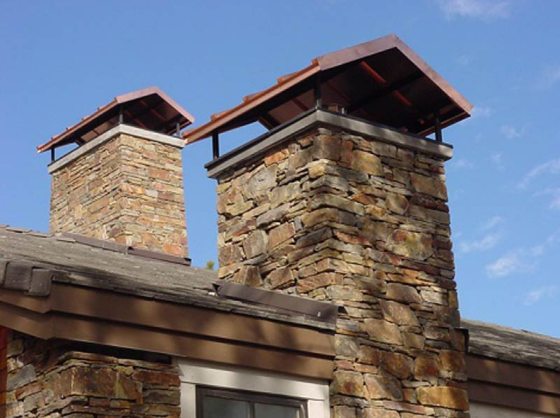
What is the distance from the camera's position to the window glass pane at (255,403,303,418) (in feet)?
24.5

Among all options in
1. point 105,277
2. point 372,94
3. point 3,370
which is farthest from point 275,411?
point 372,94

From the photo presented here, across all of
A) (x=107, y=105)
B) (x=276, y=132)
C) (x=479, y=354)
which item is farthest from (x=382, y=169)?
(x=107, y=105)

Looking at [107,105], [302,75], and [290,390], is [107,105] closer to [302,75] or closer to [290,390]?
[302,75]

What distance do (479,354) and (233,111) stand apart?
9.66 ft

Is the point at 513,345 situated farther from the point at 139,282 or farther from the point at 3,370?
the point at 3,370

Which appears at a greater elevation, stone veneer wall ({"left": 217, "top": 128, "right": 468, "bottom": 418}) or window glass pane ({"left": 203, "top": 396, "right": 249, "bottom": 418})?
stone veneer wall ({"left": 217, "top": 128, "right": 468, "bottom": 418})

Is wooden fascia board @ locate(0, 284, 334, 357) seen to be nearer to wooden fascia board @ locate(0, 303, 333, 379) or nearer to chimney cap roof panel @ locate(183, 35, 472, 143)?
wooden fascia board @ locate(0, 303, 333, 379)

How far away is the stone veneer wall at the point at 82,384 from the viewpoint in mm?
6523

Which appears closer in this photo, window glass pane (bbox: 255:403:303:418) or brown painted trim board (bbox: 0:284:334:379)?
brown painted trim board (bbox: 0:284:334:379)

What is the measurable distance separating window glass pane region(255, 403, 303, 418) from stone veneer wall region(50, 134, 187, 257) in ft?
23.7

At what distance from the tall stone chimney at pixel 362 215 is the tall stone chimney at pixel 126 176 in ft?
17.6

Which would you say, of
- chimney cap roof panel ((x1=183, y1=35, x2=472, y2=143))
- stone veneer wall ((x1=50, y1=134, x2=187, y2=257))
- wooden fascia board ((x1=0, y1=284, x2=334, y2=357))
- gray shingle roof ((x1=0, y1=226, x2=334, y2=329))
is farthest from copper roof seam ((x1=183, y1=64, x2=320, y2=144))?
stone veneer wall ((x1=50, y1=134, x2=187, y2=257))

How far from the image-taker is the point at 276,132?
357 inches

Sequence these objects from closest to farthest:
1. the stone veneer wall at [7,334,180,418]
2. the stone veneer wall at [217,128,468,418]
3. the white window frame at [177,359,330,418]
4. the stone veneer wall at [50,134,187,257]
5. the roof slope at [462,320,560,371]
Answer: the stone veneer wall at [7,334,180,418] < the white window frame at [177,359,330,418] < the stone veneer wall at [217,128,468,418] < the roof slope at [462,320,560,371] < the stone veneer wall at [50,134,187,257]
